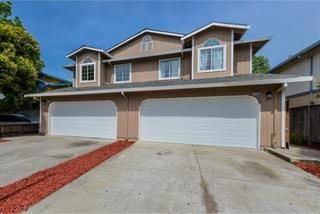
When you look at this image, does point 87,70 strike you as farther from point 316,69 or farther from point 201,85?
point 316,69

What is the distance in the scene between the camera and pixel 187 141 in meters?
8.70

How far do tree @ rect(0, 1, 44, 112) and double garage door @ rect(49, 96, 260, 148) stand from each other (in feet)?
14.3

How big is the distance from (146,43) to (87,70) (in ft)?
15.0

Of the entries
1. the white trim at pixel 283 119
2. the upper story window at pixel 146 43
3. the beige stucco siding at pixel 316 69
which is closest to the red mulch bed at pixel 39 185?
the white trim at pixel 283 119

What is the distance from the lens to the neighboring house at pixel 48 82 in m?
16.4

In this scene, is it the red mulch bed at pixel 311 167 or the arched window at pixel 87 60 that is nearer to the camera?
the red mulch bed at pixel 311 167

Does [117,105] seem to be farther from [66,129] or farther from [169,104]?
[66,129]

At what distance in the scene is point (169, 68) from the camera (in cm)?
1133

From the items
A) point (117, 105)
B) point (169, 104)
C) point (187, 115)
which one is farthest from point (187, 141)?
point (117, 105)

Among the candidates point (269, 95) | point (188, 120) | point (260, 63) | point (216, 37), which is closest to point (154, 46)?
point (216, 37)

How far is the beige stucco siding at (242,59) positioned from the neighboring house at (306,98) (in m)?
2.95

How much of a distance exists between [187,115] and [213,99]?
1.42 metres

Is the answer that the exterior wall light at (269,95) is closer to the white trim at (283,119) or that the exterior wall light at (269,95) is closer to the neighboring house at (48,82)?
the white trim at (283,119)

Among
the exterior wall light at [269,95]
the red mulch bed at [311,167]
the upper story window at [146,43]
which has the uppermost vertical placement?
the upper story window at [146,43]
